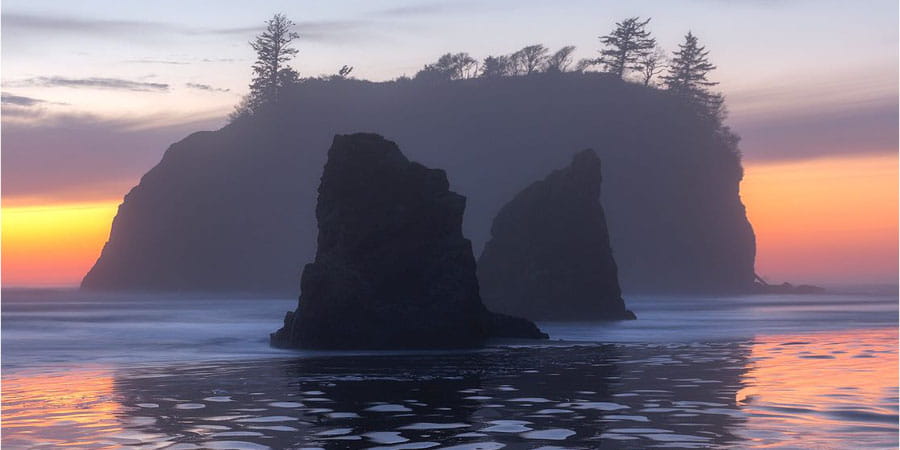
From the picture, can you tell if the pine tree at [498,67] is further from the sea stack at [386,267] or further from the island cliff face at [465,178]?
the sea stack at [386,267]

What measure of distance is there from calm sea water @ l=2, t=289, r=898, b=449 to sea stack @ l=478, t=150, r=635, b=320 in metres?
21.8

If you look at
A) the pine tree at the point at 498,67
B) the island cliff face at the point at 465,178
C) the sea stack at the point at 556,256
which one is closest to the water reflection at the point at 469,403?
the sea stack at the point at 556,256

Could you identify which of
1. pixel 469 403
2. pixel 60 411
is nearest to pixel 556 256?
pixel 469 403

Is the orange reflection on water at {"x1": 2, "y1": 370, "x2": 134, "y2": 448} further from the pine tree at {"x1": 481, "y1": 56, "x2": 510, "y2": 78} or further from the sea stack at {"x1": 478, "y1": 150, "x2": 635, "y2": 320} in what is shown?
the pine tree at {"x1": 481, "y1": 56, "x2": 510, "y2": 78}

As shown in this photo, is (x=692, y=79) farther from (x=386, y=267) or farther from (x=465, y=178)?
(x=386, y=267)

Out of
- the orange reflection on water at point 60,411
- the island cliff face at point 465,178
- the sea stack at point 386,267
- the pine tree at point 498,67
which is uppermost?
the pine tree at point 498,67

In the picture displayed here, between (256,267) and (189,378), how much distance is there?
465ft

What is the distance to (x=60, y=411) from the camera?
21.3m

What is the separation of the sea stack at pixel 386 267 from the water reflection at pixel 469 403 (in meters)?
5.74

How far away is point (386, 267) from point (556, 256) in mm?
27161

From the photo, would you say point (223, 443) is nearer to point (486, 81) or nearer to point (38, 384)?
point (38, 384)

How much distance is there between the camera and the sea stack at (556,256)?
66.8 meters

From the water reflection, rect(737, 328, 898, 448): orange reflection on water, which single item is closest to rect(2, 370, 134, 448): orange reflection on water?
the water reflection

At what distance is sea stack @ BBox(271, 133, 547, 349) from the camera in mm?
40375
